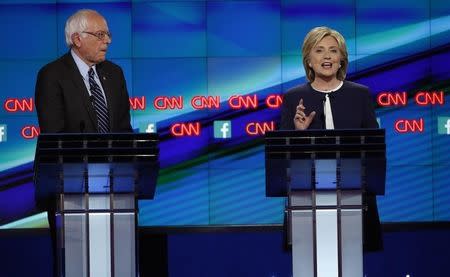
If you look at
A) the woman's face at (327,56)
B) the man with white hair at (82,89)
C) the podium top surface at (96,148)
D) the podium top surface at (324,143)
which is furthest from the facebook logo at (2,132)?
the podium top surface at (324,143)

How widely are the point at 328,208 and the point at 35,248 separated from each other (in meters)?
2.50

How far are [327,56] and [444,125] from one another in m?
2.89

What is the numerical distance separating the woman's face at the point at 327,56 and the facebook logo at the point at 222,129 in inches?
108

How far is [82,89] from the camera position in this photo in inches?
191

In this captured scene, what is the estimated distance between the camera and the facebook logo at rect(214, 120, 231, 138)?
7.56 meters

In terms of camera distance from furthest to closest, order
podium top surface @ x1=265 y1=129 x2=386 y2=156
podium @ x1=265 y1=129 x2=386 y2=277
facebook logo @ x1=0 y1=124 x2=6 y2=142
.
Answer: facebook logo @ x1=0 y1=124 x2=6 y2=142
podium @ x1=265 y1=129 x2=386 y2=277
podium top surface @ x1=265 y1=129 x2=386 y2=156

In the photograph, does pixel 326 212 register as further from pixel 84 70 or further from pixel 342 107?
pixel 84 70

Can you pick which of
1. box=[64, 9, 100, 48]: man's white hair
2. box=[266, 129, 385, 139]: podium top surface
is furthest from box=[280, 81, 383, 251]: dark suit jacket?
box=[64, 9, 100, 48]: man's white hair

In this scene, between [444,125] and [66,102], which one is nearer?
[66,102]

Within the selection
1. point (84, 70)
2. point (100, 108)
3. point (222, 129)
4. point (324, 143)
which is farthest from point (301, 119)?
point (222, 129)

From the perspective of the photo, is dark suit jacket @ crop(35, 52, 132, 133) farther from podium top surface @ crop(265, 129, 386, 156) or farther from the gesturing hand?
podium top surface @ crop(265, 129, 386, 156)

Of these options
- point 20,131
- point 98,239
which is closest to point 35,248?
point 20,131

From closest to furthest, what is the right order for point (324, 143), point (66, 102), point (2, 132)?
point (324, 143), point (66, 102), point (2, 132)

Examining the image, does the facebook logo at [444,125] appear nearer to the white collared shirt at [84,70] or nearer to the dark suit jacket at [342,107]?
the dark suit jacket at [342,107]
